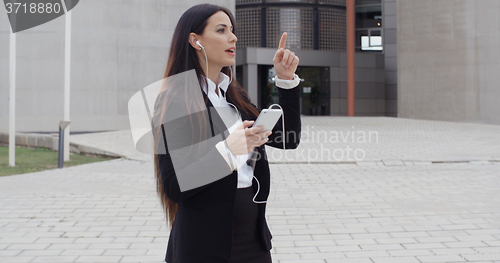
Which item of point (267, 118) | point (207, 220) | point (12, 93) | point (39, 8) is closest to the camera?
point (267, 118)

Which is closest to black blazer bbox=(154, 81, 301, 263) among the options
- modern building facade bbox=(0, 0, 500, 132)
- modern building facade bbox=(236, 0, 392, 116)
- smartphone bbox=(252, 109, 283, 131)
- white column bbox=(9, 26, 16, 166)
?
smartphone bbox=(252, 109, 283, 131)

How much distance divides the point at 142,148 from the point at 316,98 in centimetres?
3229

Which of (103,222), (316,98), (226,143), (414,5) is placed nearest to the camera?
(226,143)

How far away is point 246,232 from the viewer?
1909 millimetres

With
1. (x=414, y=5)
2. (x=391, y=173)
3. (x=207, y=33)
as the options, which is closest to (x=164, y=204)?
(x=207, y=33)

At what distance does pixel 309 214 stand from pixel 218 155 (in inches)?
164

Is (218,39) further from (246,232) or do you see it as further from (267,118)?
(246,232)

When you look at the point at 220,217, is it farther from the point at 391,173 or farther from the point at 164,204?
the point at 391,173

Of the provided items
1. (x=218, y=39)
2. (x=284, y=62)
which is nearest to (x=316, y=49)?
(x=284, y=62)

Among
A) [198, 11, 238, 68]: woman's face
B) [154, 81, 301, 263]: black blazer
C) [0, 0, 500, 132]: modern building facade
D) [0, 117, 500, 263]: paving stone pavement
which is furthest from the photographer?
[0, 0, 500, 132]: modern building facade

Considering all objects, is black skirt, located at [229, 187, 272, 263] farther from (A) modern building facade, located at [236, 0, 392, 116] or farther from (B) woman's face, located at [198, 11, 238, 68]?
(A) modern building facade, located at [236, 0, 392, 116]

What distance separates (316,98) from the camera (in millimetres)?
33625

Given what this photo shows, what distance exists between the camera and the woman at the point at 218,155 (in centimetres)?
169

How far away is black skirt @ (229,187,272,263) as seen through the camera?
188 centimetres
